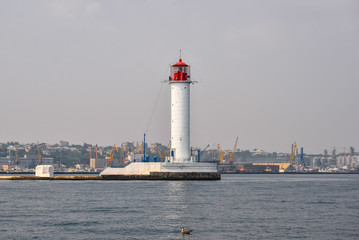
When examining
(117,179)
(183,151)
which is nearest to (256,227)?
(183,151)

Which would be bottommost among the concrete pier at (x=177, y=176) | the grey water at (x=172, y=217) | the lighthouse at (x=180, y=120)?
the grey water at (x=172, y=217)

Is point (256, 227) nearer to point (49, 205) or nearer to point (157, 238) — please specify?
point (157, 238)

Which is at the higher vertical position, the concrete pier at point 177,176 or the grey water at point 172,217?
the concrete pier at point 177,176

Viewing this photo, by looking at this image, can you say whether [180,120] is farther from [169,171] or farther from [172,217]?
[172,217]

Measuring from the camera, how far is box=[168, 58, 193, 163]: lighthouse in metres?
108

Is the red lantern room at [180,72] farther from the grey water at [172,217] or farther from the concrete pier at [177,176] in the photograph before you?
the grey water at [172,217]

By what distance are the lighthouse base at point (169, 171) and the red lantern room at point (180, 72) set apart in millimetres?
16193

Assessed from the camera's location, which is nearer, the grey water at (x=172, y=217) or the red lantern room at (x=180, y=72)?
the grey water at (x=172, y=217)

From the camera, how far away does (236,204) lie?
6425 centimetres

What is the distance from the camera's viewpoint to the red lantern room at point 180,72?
4351 inches

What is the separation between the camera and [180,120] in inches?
4235

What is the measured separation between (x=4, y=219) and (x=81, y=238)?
42.2 feet

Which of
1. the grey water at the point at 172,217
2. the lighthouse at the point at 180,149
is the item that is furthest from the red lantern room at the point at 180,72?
the grey water at the point at 172,217

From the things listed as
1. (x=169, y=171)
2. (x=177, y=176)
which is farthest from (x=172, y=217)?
(x=169, y=171)
